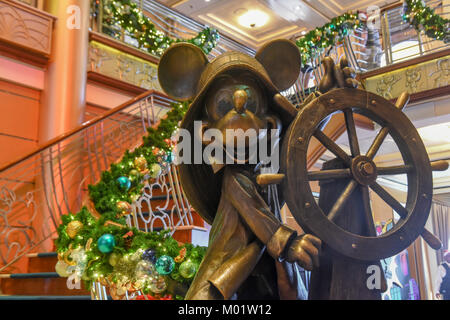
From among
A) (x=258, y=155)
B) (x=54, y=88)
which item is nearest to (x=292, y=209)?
(x=258, y=155)

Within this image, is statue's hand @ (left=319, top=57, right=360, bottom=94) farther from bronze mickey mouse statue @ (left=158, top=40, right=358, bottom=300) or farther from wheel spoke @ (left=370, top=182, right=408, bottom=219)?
wheel spoke @ (left=370, top=182, right=408, bottom=219)

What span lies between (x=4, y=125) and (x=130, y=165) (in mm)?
2253

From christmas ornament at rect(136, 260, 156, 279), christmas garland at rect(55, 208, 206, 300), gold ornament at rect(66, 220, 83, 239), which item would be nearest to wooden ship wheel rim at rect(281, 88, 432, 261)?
christmas garland at rect(55, 208, 206, 300)

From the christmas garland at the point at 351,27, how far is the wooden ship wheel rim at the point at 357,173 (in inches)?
217

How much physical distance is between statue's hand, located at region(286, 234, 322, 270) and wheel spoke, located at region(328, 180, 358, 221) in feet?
0.23

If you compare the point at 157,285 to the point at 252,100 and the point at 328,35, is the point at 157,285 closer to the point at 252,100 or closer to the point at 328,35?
the point at 252,100

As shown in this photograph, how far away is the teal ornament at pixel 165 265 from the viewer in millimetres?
1399

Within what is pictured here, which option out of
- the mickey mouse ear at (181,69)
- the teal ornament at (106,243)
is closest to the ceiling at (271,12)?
the teal ornament at (106,243)

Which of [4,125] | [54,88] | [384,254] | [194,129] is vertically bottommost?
[384,254]

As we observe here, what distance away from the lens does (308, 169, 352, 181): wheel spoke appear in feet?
2.78

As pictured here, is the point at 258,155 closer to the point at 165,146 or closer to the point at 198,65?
the point at 198,65

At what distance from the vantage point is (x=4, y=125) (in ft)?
17.0

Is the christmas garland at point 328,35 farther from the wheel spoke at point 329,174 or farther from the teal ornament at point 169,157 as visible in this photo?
the wheel spoke at point 329,174

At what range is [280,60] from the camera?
105 centimetres
